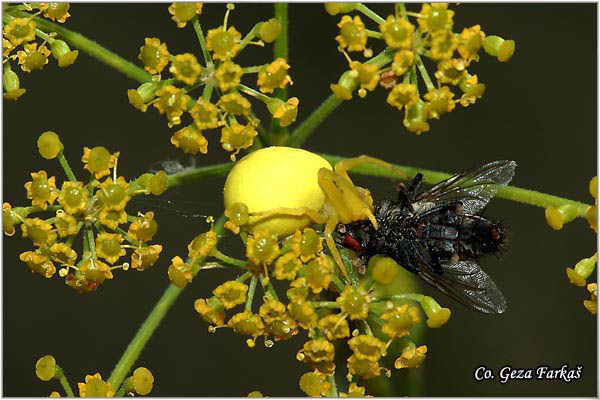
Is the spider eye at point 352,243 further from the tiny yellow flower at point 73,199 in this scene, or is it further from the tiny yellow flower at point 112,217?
the tiny yellow flower at point 73,199

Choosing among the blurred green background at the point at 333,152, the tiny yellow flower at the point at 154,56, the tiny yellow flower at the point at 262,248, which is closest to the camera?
the tiny yellow flower at the point at 262,248

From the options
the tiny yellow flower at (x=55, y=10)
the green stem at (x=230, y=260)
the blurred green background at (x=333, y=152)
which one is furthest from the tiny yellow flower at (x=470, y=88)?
the blurred green background at (x=333, y=152)

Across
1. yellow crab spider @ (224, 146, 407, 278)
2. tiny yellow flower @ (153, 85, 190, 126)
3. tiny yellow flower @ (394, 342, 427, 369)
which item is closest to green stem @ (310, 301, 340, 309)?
yellow crab spider @ (224, 146, 407, 278)

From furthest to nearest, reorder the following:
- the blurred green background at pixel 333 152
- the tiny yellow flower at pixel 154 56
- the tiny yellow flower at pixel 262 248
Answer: the blurred green background at pixel 333 152, the tiny yellow flower at pixel 154 56, the tiny yellow flower at pixel 262 248

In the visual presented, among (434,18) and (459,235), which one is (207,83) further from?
(459,235)

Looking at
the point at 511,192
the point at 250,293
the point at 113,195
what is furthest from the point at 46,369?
the point at 511,192

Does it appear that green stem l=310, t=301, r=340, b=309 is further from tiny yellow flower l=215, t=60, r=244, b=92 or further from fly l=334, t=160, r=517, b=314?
tiny yellow flower l=215, t=60, r=244, b=92
